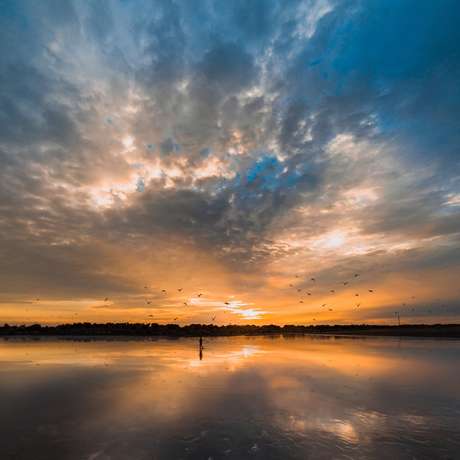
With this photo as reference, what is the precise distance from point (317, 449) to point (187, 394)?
9684mm

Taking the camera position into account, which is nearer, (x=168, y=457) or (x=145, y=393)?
(x=168, y=457)

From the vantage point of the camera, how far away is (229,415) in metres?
14.6

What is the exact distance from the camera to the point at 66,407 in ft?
53.0

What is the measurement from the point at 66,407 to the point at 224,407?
7.75 m

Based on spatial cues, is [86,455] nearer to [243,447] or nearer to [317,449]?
[243,447]

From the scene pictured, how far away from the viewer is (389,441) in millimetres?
11398

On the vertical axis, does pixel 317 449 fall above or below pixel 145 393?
below

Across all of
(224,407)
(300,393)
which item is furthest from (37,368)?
(300,393)

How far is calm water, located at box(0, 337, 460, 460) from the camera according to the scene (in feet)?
34.9

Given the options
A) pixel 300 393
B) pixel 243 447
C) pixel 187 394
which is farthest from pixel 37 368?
pixel 243 447

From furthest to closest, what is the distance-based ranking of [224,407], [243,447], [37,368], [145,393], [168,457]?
[37,368]
[145,393]
[224,407]
[243,447]
[168,457]

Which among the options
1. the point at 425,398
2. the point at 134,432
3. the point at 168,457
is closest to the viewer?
the point at 168,457

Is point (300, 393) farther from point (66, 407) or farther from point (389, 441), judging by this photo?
point (66, 407)

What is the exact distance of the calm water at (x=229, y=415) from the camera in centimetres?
1064
